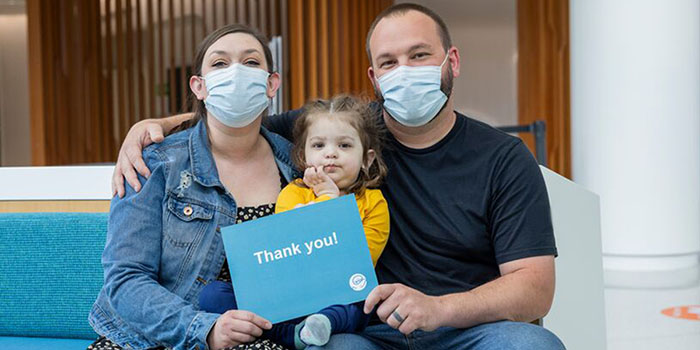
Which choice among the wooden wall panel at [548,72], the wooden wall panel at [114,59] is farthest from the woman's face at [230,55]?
the wooden wall panel at [548,72]

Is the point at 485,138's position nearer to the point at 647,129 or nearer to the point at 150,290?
the point at 150,290

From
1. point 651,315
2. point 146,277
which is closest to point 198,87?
point 146,277

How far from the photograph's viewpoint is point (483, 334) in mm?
1666

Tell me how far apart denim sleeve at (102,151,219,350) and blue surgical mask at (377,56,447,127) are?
56cm

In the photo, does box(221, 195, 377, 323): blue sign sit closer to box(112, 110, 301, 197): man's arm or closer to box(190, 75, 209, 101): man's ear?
box(112, 110, 301, 197): man's arm

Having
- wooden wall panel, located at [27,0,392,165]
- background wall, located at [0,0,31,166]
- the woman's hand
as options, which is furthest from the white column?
background wall, located at [0,0,31,166]

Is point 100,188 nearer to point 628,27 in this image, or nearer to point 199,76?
point 199,76

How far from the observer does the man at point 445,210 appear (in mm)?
1669

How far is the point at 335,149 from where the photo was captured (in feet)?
6.10

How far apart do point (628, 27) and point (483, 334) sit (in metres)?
3.93

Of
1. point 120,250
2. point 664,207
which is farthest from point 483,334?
point 664,207

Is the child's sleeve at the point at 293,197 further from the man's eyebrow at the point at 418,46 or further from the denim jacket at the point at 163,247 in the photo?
the man's eyebrow at the point at 418,46

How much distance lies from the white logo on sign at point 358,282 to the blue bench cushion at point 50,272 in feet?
2.92

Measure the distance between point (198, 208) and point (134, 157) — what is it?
0.64 feet
